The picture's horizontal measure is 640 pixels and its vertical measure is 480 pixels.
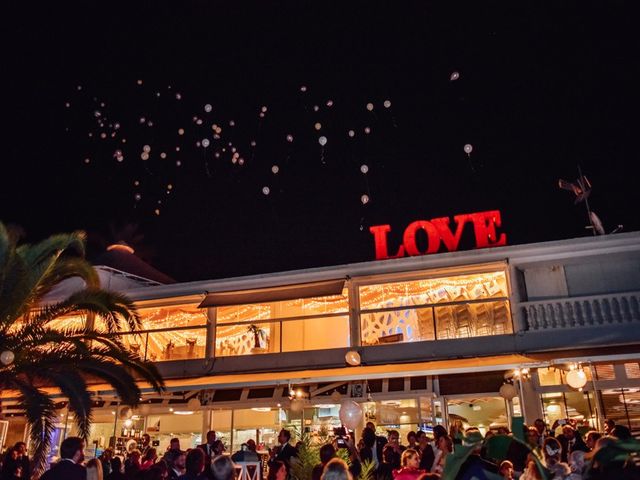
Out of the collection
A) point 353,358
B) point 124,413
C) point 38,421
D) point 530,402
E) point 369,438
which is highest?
point 353,358

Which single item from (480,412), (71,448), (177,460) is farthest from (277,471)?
(480,412)

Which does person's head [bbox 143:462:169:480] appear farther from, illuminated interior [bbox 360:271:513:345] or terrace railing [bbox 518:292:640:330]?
terrace railing [bbox 518:292:640:330]

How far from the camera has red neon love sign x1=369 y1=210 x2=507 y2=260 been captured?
1456 cm

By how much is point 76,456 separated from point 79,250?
7041 millimetres

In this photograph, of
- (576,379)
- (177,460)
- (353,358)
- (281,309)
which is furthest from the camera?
(281,309)

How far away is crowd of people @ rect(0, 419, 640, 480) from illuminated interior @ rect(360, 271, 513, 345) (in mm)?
2950

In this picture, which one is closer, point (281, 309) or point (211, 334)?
point (211, 334)

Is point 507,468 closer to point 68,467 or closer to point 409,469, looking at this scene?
point 409,469

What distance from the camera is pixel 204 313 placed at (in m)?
16.5

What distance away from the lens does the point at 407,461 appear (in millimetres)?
6957

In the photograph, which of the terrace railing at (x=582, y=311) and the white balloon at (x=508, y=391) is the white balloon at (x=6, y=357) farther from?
the terrace railing at (x=582, y=311)

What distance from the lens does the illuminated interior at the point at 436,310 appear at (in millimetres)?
14180

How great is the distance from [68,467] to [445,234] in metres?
10.8

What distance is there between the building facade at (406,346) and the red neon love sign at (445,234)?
81 centimetres
